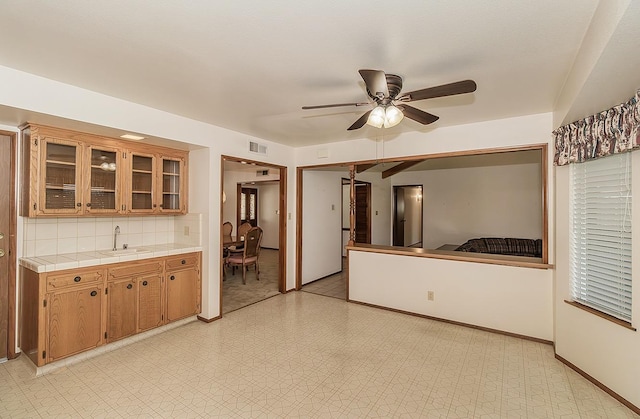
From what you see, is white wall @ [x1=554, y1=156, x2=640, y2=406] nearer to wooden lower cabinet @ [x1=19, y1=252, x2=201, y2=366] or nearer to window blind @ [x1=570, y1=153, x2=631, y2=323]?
window blind @ [x1=570, y1=153, x2=631, y2=323]

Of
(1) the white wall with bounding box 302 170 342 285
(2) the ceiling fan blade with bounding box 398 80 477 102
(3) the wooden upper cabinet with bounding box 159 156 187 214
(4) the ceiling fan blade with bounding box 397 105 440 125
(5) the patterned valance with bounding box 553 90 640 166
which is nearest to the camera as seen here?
(2) the ceiling fan blade with bounding box 398 80 477 102

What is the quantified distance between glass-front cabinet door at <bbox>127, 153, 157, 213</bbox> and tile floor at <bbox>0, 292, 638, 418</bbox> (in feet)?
4.70

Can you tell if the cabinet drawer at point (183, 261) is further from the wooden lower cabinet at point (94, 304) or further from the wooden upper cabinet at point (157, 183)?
the wooden upper cabinet at point (157, 183)

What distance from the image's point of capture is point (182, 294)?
351 cm

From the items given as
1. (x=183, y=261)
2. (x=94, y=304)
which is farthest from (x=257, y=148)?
(x=94, y=304)

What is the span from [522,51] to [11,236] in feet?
14.3

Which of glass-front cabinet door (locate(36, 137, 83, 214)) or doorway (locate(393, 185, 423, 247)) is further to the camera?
doorway (locate(393, 185, 423, 247))

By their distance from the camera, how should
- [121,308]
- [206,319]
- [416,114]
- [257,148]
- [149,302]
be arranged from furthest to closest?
[257,148], [206,319], [149,302], [121,308], [416,114]

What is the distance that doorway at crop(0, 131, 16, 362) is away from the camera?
2.71 metres

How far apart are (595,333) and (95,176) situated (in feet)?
15.2

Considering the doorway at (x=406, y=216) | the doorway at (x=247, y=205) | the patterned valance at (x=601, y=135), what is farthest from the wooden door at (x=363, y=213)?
the patterned valance at (x=601, y=135)

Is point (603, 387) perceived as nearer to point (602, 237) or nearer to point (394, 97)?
point (602, 237)

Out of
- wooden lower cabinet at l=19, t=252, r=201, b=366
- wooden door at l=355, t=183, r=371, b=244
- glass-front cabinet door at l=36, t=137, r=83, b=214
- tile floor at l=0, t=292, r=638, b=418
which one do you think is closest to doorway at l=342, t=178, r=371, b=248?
wooden door at l=355, t=183, r=371, b=244

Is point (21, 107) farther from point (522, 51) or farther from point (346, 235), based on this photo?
point (346, 235)
